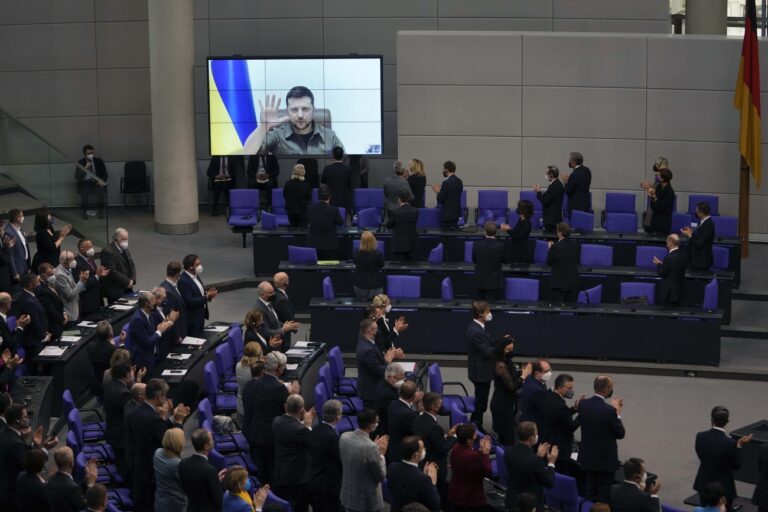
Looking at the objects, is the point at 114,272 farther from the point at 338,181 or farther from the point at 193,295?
the point at 338,181

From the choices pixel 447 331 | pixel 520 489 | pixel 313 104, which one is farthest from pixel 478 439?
pixel 313 104

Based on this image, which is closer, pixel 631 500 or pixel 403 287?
pixel 631 500

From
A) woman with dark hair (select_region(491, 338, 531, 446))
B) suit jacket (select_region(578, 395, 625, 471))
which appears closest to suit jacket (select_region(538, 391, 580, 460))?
suit jacket (select_region(578, 395, 625, 471))

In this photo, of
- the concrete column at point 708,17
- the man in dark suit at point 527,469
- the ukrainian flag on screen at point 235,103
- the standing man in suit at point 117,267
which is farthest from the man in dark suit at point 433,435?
the concrete column at point 708,17

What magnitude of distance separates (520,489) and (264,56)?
15.5 meters

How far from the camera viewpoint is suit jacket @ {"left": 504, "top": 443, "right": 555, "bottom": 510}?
34.8 feet

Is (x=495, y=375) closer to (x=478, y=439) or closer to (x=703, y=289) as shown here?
(x=478, y=439)

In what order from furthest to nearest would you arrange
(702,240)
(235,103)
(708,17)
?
(708,17) → (235,103) → (702,240)

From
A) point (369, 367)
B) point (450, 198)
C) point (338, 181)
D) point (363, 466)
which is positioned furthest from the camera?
point (338, 181)

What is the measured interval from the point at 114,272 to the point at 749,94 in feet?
38.5

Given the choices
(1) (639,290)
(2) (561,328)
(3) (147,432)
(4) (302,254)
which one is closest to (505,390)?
(2) (561,328)

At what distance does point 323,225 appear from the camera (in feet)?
63.8

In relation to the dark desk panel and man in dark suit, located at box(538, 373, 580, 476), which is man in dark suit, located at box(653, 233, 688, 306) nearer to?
the dark desk panel

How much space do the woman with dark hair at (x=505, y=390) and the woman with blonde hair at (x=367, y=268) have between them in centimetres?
395
